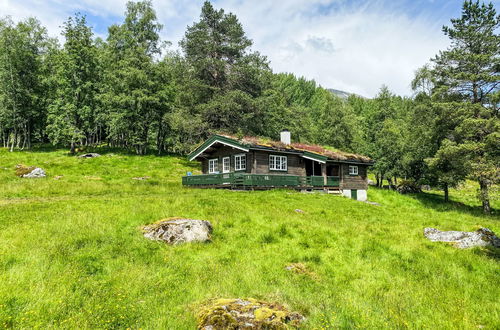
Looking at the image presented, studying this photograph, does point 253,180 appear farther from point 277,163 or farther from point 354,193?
point 354,193

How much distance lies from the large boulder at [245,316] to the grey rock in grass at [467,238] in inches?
381

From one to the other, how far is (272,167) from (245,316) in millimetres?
23378

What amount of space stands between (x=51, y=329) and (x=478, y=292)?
10.4 meters

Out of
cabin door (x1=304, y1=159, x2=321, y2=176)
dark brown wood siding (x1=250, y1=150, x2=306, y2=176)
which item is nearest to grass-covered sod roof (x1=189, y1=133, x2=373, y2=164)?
dark brown wood siding (x1=250, y1=150, x2=306, y2=176)

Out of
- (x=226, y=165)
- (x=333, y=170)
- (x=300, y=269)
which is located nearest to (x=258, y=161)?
(x=226, y=165)

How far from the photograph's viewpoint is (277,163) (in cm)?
2906

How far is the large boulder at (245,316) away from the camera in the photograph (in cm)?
530

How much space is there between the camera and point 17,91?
43.5m

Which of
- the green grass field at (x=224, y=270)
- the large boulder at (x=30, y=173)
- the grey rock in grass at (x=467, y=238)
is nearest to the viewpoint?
the green grass field at (x=224, y=270)

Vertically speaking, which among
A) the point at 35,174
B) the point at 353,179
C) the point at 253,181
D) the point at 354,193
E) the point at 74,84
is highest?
the point at 74,84

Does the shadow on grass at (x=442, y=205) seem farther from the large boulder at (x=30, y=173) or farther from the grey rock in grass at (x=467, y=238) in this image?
the large boulder at (x=30, y=173)

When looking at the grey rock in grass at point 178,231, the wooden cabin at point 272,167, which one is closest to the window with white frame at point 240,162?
the wooden cabin at point 272,167

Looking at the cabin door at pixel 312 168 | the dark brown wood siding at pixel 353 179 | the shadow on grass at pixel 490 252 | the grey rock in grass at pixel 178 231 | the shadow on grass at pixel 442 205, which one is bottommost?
the shadow on grass at pixel 442 205

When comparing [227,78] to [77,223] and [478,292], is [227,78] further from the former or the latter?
[478,292]
